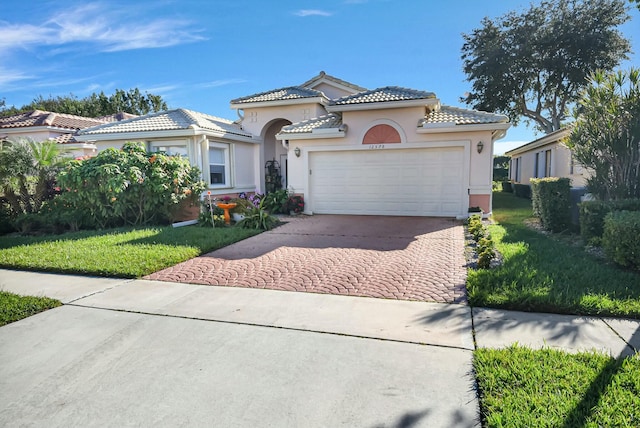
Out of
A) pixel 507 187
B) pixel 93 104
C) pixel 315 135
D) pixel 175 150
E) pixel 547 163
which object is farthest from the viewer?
pixel 93 104

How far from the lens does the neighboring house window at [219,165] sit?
14453mm

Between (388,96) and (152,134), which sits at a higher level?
Answer: (388,96)

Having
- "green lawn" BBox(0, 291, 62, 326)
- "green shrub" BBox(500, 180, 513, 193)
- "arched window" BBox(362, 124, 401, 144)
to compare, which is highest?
"arched window" BBox(362, 124, 401, 144)

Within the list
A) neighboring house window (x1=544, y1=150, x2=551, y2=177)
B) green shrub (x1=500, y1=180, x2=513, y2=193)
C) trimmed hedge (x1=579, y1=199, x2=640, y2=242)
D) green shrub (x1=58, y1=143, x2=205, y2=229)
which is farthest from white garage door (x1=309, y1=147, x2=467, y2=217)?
green shrub (x1=500, y1=180, x2=513, y2=193)

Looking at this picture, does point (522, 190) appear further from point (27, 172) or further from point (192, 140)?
point (27, 172)

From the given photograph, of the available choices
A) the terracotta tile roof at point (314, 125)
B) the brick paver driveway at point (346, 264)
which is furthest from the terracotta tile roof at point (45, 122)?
the brick paver driveway at point (346, 264)

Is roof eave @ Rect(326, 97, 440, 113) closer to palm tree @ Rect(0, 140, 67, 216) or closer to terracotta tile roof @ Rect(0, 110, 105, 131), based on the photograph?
palm tree @ Rect(0, 140, 67, 216)

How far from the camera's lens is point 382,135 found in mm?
13008

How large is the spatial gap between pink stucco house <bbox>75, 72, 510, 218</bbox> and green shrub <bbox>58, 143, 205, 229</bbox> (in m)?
2.15

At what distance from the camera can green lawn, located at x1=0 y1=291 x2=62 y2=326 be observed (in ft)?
14.7

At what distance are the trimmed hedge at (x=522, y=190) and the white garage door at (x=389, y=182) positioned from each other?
35.7 ft

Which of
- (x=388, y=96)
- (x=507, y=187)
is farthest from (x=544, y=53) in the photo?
(x=388, y=96)

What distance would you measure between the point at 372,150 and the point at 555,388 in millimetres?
11062

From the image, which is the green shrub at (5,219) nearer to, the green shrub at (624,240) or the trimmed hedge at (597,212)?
the green shrub at (624,240)
